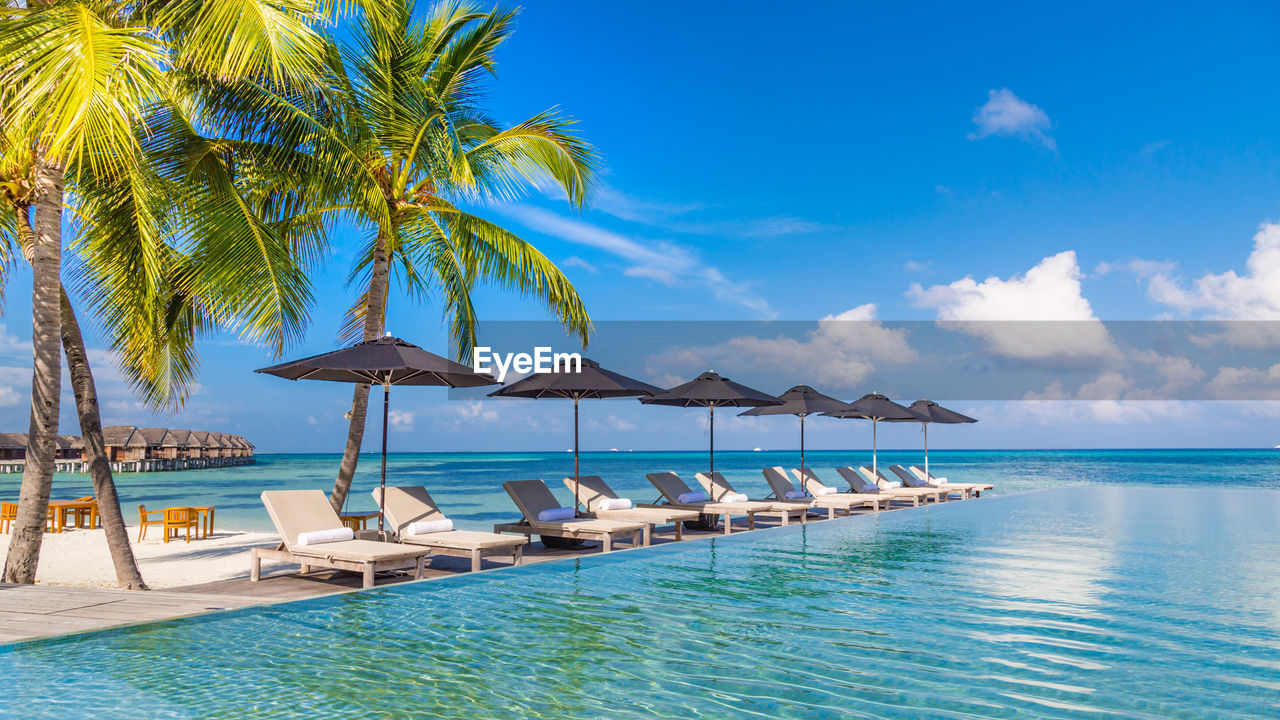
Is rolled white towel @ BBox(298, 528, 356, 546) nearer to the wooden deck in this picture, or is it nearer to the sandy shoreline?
the wooden deck

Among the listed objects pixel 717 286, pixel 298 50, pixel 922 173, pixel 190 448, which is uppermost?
pixel 922 173

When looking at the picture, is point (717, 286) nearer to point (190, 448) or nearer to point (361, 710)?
point (361, 710)

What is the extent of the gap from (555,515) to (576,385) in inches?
63.5

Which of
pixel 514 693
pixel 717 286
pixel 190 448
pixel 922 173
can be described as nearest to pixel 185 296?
pixel 514 693

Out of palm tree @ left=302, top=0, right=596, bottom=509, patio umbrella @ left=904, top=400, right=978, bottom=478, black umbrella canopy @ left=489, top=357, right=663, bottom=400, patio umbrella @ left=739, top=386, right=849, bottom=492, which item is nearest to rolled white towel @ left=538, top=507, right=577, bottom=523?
black umbrella canopy @ left=489, top=357, right=663, bottom=400

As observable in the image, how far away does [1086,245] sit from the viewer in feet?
104

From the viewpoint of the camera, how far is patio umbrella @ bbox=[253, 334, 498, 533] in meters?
7.29

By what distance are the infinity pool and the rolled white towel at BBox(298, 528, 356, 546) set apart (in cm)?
130

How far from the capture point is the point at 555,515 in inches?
345

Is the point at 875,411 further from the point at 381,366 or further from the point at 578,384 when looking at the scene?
the point at 381,366

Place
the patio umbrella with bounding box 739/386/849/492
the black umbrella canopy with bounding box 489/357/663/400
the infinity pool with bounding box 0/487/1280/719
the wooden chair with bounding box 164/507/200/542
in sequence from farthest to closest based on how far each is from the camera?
1. the patio umbrella with bounding box 739/386/849/492
2. the wooden chair with bounding box 164/507/200/542
3. the black umbrella canopy with bounding box 489/357/663/400
4. the infinity pool with bounding box 0/487/1280/719

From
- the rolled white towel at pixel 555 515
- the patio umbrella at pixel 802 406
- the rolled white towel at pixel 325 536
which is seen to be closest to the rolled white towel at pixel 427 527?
the rolled white towel at pixel 325 536

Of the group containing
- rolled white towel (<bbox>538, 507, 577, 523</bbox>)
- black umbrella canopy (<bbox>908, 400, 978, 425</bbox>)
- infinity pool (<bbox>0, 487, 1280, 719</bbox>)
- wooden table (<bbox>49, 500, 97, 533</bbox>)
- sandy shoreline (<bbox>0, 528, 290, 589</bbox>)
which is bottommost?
sandy shoreline (<bbox>0, 528, 290, 589</bbox>)

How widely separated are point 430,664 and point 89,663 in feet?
4.97
